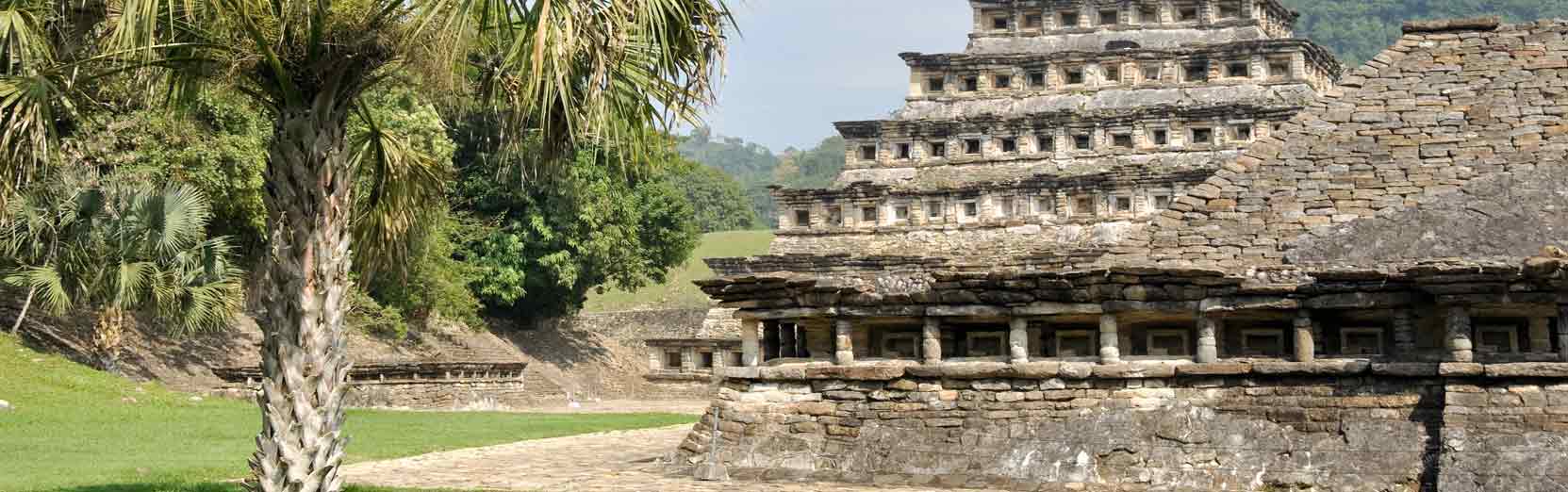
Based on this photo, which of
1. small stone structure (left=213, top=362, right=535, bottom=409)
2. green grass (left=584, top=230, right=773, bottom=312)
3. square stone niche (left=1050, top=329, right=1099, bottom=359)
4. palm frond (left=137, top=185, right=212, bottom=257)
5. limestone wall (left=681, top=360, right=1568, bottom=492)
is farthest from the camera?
green grass (left=584, top=230, right=773, bottom=312)

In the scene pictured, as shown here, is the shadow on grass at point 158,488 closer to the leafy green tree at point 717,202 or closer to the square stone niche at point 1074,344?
the square stone niche at point 1074,344

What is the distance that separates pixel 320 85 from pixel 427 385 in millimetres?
22649

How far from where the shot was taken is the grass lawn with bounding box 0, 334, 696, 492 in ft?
52.0

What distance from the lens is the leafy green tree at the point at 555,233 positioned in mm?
47844

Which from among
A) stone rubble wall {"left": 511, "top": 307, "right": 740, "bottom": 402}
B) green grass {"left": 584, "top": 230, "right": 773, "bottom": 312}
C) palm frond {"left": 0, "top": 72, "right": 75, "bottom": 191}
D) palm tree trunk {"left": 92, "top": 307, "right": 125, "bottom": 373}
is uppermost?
palm frond {"left": 0, "top": 72, "right": 75, "bottom": 191}

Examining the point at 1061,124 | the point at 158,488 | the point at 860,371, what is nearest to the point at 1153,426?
the point at 860,371

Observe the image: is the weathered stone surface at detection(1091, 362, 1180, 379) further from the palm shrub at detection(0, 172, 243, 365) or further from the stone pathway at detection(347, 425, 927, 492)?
the palm shrub at detection(0, 172, 243, 365)

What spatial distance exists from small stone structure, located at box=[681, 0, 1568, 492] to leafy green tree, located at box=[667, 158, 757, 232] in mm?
88184

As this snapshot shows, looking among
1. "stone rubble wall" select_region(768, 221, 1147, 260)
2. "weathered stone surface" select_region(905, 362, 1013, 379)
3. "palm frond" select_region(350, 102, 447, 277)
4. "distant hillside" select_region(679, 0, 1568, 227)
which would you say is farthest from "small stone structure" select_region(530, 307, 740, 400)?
"distant hillside" select_region(679, 0, 1568, 227)

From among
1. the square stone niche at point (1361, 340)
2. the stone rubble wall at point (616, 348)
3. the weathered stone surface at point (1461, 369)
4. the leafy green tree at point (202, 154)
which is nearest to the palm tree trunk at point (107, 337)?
Answer: the leafy green tree at point (202, 154)

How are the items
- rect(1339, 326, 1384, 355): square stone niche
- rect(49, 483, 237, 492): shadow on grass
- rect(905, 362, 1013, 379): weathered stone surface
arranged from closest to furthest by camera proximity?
rect(49, 483, 237, 492): shadow on grass < rect(1339, 326, 1384, 355): square stone niche < rect(905, 362, 1013, 379): weathered stone surface

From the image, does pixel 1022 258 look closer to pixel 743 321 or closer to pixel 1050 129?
pixel 1050 129

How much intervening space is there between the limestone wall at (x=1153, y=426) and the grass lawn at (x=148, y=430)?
17.3 feet

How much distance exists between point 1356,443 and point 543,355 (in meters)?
38.8
